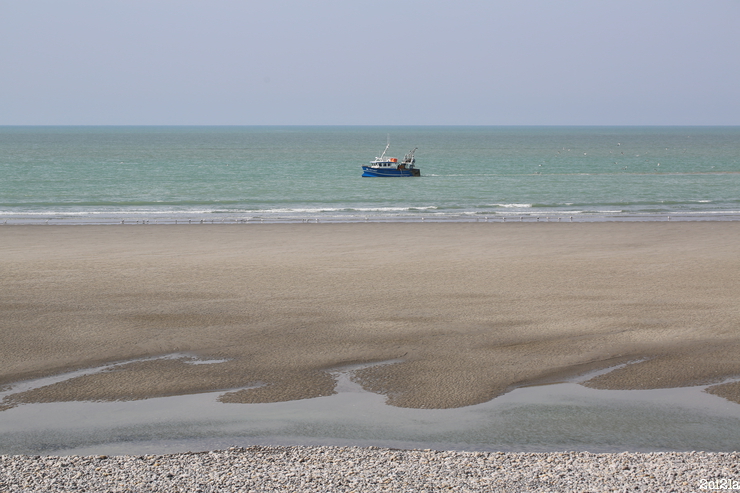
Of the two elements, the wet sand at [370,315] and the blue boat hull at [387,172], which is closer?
the wet sand at [370,315]

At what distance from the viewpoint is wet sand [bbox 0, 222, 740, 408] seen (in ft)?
34.5

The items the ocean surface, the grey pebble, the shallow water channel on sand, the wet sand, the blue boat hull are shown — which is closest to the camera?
the grey pebble

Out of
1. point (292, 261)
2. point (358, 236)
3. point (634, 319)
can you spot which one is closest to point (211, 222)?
point (358, 236)

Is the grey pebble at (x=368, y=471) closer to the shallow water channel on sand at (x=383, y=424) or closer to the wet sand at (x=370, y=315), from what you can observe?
the shallow water channel on sand at (x=383, y=424)

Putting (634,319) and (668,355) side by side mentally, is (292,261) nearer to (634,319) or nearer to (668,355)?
(634,319)

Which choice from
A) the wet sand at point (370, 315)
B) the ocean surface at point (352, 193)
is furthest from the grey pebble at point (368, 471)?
the ocean surface at point (352, 193)

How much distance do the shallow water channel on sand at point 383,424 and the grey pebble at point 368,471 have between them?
2.12 feet

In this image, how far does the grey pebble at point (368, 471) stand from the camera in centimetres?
659

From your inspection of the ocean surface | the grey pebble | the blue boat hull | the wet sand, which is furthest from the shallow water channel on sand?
A: the blue boat hull

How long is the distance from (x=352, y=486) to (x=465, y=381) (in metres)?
4.06

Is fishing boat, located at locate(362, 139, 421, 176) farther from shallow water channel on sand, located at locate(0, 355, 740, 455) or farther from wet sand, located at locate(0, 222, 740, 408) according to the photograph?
shallow water channel on sand, located at locate(0, 355, 740, 455)

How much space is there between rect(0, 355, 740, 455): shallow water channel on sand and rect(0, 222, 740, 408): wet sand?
38cm

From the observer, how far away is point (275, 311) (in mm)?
14094

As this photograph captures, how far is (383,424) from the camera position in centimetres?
879
